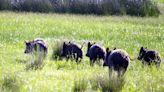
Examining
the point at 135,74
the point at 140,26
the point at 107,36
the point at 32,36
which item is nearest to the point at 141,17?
the point at 140,26

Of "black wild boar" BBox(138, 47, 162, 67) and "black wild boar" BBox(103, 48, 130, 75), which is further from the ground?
"black wild boar" BBox(103, 48, 130, 75)

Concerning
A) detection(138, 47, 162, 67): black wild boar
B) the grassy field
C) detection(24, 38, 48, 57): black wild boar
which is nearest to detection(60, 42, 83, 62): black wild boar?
the grassy field

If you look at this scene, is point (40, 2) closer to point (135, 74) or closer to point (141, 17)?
point (141, 17)

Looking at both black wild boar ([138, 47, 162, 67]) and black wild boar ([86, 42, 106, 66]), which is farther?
black wild boar ([86, 42, 106, 66])

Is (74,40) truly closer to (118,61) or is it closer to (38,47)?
(38,47)

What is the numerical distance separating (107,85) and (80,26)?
55.9ft

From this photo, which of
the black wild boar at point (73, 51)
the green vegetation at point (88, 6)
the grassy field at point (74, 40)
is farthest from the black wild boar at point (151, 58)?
the green vegetation at point (88, 6)

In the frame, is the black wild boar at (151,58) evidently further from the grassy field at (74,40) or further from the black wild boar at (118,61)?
the black wild boar at (118,61)

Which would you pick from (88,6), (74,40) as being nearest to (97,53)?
(74,40)

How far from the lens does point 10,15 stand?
1206 inches

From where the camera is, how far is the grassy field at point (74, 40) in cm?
1149

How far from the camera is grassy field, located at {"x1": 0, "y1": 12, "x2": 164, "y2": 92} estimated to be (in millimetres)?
11492

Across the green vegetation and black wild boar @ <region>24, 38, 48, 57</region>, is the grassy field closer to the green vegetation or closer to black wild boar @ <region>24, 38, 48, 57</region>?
black wild boar @ <region>24, 38, 48, 57</region>

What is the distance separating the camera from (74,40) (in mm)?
22109
